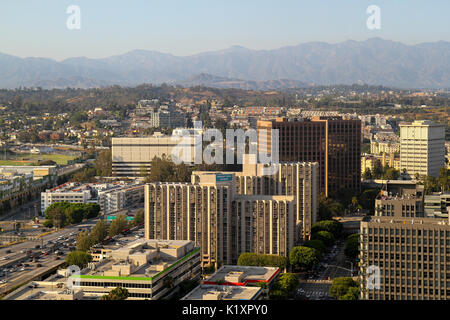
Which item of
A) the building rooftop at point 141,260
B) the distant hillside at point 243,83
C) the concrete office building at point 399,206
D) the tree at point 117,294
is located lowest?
the tree at point 117,294

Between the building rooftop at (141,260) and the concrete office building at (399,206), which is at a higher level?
the concrete office building at (399,206)

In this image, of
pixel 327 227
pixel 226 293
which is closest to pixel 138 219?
pixel 327 227

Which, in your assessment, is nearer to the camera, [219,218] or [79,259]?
[79,259]

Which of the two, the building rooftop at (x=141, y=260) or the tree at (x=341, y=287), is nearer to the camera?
the building rooftop at (x=141, y=260)

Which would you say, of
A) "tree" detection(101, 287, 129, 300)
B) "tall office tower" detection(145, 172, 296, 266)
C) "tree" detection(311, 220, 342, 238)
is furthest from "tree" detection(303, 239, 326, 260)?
"tree" detection(101, 287, 129, 300)

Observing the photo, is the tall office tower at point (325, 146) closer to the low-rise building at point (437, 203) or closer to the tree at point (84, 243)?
the low-rise building at point (437, 203)

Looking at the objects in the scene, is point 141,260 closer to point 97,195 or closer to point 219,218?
point 219,218

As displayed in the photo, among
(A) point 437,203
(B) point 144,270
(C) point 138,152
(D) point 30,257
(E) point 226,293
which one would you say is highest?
(C) point 138,152

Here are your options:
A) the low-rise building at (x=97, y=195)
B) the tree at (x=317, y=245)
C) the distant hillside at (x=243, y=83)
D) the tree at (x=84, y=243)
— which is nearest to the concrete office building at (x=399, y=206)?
the tree at (x=317, y=245)
